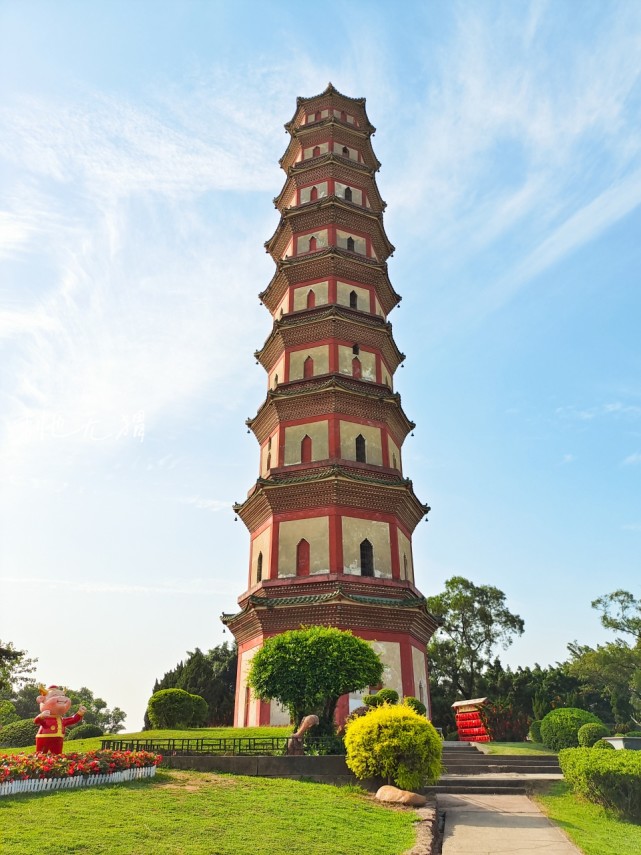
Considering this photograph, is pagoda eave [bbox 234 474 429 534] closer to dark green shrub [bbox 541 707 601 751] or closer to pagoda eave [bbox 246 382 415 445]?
pagoda eave [bbox 246 382 415 445]

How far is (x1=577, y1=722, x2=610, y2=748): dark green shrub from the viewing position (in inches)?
734

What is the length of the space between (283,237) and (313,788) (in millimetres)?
24321

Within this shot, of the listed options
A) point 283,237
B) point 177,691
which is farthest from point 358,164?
point 177,691

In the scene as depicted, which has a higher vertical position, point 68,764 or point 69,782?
point 68,764

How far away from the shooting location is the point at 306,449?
81.7 feet

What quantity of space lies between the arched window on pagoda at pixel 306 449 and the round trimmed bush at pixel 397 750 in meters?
12.6

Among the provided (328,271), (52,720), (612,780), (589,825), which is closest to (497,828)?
(589,825)

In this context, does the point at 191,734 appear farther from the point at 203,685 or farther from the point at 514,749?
the point at 203,685

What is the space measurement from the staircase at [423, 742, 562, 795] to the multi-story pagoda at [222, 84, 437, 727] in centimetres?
339

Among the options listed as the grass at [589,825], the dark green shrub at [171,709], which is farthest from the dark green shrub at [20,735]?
the grass at [589,825]

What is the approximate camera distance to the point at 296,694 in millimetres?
16078

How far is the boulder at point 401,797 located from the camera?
11484 mm

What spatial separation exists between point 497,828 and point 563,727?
11.7 metres

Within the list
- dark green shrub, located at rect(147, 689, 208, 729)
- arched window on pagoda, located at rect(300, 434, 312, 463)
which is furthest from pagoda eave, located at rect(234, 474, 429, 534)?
dark green shrub, located at rect(147, 689, 208, 729)
